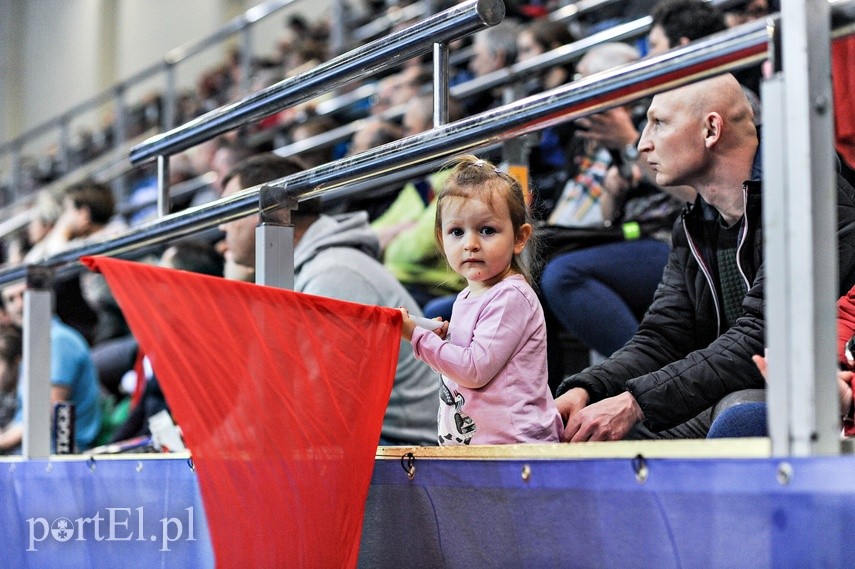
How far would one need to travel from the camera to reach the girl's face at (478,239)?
1565 mm

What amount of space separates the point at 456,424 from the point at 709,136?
0.62 m

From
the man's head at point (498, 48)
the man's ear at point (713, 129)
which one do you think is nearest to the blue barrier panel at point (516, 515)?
the man's ear at point (713, 129)

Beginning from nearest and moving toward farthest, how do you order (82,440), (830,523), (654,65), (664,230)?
(830,523)
(654,65)
(664,230)
(82,440)

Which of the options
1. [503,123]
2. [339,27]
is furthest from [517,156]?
[339,27]

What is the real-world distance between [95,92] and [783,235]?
10.5 metres

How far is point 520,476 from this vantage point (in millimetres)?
1267

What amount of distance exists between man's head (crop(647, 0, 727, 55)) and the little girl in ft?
3.67

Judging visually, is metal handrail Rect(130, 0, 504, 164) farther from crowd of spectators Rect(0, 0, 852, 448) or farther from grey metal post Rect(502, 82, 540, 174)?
grey metal post Rect(502, 82, 540, 174)

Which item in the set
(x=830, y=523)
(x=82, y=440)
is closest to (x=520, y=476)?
(x=830, y=523)

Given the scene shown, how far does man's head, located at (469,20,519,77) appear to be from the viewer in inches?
161

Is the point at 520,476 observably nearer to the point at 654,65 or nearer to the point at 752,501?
the point at 752,501

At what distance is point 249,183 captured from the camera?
2428 mm

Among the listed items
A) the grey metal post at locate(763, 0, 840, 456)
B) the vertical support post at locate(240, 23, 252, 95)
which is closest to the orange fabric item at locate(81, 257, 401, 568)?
the grey metal post at locate(763, 0, 840, 456)

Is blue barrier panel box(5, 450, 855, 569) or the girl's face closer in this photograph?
blue barrier panel box(5, 450, 855, 569)
